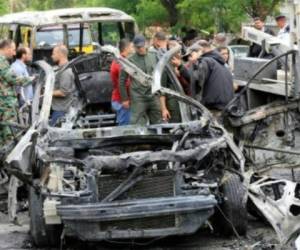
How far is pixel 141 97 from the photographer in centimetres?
991

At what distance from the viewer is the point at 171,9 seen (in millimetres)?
30266

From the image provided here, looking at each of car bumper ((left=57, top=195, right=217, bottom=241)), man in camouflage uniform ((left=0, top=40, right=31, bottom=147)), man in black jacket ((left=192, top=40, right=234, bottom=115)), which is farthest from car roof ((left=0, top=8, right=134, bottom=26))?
car bumper ((left=57, top=195, right=217, bottom=241))

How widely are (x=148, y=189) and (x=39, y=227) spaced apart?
109cm

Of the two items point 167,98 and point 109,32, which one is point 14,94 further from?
point 109,32

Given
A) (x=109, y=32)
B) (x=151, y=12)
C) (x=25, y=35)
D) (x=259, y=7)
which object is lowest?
(x=151, y=12)

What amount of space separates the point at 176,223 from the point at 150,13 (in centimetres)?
2396

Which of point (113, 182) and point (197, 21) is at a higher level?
point (113, 182)

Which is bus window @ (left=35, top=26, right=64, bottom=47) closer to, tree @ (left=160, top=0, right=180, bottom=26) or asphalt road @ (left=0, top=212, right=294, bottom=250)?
asphalt road @ (left=0, top=212, right=294, bottom=250)

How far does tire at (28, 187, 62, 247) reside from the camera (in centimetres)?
739

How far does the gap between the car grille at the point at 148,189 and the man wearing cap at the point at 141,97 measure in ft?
8.96

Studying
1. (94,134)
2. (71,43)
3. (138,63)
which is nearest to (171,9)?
(71,43)

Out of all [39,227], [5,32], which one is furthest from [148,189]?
[5,32]

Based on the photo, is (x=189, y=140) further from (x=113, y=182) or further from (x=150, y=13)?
(x=150, y=13)

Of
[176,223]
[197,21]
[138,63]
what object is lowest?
[197,21]
